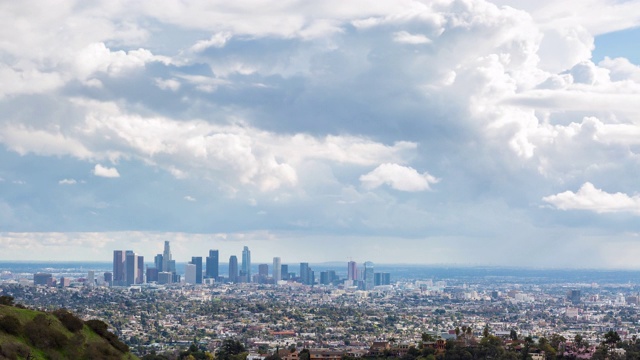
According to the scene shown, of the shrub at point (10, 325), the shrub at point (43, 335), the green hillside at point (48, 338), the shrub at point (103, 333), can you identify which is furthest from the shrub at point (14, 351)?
the shrub at point (103, 333)

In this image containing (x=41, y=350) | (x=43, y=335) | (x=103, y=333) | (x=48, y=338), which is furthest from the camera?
(x=103, y=333)

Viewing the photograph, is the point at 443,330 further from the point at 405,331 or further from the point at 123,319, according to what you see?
the point at 123,319

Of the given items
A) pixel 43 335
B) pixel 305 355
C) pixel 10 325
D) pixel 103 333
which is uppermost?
pixel 10 325

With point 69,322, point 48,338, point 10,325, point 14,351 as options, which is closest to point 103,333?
point 69,322

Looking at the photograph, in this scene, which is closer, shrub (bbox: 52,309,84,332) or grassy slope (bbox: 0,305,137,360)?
grassy slope (bbox: 0,305,137,360)

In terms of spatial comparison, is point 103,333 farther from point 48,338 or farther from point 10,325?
point 10,325

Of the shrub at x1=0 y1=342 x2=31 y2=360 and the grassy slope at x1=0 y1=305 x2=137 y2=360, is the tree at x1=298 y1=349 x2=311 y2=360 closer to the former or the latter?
the grassy slope at x1=0 y1=305 x2=137 y2=360

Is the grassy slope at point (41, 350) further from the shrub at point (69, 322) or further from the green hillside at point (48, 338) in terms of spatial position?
the shrub at point (69, 322)

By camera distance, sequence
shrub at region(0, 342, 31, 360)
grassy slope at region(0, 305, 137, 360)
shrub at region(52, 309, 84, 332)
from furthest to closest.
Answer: shrub at region(52, 309, 84, 332) < grassy slope at region(0, 305, 137, 360) < shrub at region(0, 342, 31, 360)

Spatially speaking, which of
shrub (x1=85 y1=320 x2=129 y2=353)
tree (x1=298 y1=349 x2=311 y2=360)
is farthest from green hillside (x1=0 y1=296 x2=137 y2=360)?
tree (x1=298 y1=349 x2=311 y2=360)
